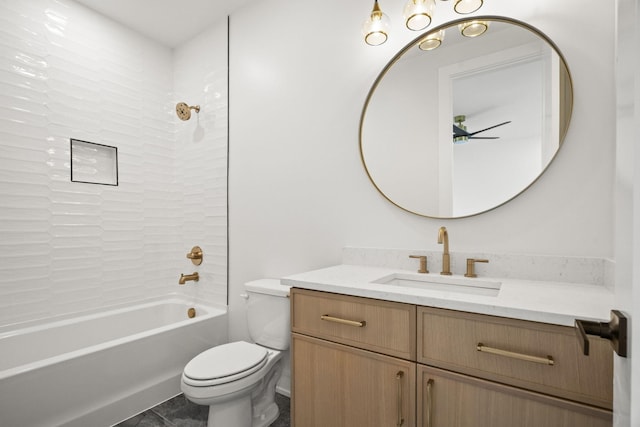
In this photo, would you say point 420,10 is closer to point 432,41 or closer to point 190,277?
point 432,41

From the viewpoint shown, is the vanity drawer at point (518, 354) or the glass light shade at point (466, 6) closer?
the vanity drawer at point (518, 354)

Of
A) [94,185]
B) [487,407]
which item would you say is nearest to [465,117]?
[487,407]

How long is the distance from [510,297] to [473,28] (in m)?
1.21

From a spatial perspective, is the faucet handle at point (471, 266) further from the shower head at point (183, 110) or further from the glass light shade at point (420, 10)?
the shower head at point (183, 110)

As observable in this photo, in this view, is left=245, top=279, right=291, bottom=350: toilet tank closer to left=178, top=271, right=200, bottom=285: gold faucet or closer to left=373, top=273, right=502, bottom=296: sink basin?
left=373, top=273, right=502, bottom=296: sink basin

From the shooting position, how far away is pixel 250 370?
1.56 meters

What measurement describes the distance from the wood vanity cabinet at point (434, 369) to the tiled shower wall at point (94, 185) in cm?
140

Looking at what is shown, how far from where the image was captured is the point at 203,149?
8.60 ft

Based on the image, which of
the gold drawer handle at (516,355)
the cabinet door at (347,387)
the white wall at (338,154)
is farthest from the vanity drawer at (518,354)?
the white wall at (338,154)

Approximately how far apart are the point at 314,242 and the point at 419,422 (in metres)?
1.13

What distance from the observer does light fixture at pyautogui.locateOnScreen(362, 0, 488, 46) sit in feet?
4.52

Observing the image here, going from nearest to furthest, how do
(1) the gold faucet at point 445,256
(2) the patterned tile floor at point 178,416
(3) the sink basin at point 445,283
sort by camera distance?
(3) the sink basin at point 445,283
(1) the gold faucet at point 445,256
(2) the patterned tile floor at point 178,416

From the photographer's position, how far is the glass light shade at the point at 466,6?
4.48 feet

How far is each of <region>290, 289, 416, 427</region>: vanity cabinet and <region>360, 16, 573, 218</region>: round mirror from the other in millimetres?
665
